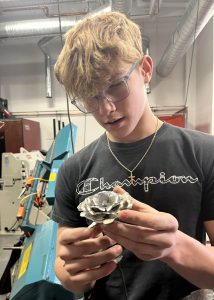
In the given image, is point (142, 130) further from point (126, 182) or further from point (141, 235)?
point (141, 235)

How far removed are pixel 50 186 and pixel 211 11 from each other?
276cm

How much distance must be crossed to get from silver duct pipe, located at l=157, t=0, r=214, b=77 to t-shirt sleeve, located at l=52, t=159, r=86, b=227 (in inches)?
108

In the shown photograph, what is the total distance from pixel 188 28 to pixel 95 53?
322cm

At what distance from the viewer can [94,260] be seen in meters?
0.68

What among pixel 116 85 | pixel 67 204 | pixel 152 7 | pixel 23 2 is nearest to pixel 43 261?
pixel 67 204

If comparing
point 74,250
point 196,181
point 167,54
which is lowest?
point 74,250

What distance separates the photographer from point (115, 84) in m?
0.77

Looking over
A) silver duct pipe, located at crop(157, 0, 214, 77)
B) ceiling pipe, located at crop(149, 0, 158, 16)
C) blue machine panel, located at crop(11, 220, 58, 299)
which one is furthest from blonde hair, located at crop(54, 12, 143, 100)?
ceiling pipe, located at crop(149, 0, 158, 16)

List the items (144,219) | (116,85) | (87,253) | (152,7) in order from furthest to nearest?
(152,7), (116,85), (87,253), (144,219)

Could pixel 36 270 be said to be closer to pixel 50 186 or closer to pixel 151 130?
pixel 50 186

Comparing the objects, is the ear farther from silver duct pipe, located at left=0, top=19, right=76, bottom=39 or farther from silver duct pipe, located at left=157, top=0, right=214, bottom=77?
silver duct pipe, located at left=0, top=19, right=76, bottom=39

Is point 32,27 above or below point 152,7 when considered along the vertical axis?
below

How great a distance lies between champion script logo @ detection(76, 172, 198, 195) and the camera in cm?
81

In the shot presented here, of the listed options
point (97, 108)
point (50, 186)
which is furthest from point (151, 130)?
point (50, 186)
